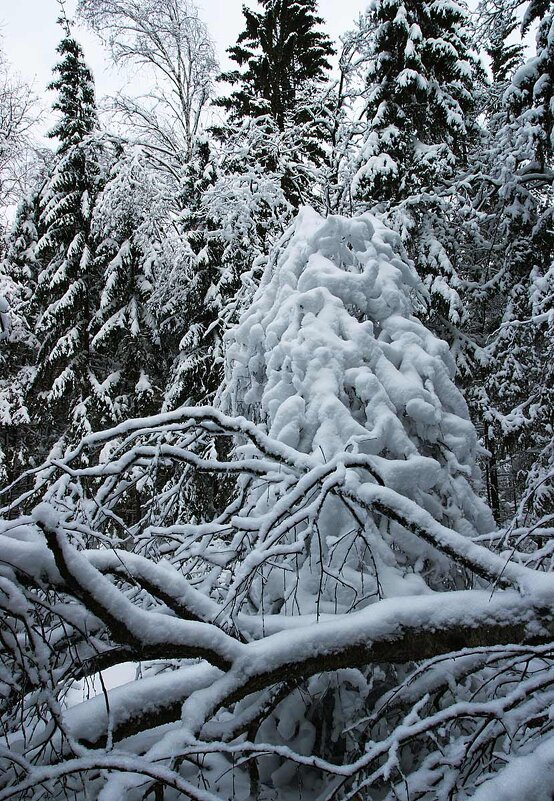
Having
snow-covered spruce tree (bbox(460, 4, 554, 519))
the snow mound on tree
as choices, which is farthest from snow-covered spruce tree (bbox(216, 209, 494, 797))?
snow-covered spruce tree (bbox(460, 4, 554, 519))

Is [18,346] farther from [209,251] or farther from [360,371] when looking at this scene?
[360,371]

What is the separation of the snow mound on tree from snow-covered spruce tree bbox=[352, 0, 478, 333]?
605 cm

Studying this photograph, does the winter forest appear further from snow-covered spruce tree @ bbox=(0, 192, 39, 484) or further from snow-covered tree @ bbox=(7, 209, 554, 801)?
snow-covered spruce tree @ bbox=(0, 192, 39, 484)

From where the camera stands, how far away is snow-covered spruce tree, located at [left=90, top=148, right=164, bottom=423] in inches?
473

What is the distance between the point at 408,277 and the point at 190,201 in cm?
898

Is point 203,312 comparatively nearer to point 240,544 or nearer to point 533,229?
point 533,229

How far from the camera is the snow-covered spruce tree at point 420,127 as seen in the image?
972 cm

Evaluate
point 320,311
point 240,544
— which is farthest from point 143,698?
point 320,311

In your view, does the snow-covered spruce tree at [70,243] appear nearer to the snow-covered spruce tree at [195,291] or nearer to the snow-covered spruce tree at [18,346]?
the snow-covered spruce tree at [18,346]

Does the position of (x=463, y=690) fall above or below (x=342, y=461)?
below

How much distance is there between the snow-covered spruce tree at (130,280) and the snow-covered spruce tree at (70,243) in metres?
0.44

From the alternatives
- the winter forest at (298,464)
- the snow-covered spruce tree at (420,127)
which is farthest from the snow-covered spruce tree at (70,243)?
the snow-covered spruce tree at (420,127)

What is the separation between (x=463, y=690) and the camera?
2.72 meters

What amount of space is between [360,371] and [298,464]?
87 cm
